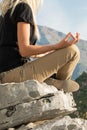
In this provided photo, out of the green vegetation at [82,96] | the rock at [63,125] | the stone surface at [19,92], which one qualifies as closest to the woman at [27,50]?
the stone surface at [19,92]

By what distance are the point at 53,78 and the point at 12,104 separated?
1375 mm

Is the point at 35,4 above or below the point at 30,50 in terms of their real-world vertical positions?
above

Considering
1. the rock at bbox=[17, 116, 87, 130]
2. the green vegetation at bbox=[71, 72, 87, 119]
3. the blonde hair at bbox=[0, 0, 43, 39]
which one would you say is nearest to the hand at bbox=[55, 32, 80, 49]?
the blonde hair at bbox=[0, 0, 43, 39]

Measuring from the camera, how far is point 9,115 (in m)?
9.49

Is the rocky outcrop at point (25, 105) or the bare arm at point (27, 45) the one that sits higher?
the bare arm at point (27, 45)

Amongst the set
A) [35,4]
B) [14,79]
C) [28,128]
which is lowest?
[28,128]

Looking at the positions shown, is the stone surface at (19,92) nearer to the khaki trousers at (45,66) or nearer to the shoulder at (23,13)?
the khaki trousers at (45,66)

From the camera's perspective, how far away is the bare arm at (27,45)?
9711 millimetres

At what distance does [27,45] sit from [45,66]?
0.62 meters

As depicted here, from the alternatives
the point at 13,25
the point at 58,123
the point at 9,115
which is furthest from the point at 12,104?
the point at 13,25

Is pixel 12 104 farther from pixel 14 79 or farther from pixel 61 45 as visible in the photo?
pixel 61 45

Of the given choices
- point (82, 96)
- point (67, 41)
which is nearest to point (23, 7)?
point (67, 41)

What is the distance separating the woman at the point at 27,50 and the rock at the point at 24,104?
43cm

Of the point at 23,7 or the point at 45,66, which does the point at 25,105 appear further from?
the point at 23,7
